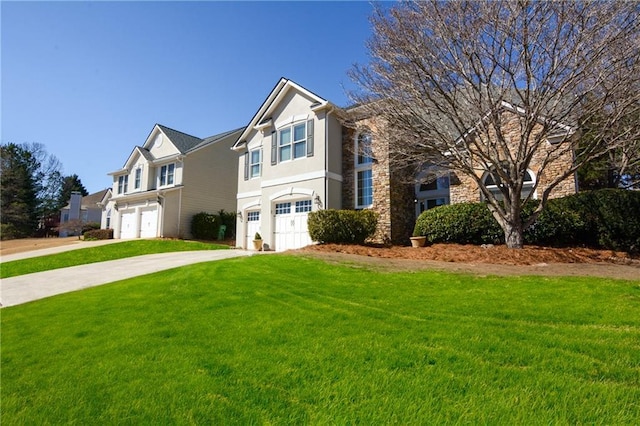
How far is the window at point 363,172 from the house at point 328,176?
0.05m

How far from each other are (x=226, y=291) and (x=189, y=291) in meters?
0.84

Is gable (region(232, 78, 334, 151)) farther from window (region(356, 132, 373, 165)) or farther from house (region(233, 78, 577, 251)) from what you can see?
window (region(356, 132, 373, 165))

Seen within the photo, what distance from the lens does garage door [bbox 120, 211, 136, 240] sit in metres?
27.2

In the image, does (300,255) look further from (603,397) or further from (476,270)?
(603,397)

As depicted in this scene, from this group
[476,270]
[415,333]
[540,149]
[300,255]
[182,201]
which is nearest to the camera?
[415,333]

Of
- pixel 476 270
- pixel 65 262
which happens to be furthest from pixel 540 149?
pixel 65 262

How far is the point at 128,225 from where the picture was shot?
Answer: 27.8 meters

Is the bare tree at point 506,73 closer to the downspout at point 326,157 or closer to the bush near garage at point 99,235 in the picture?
the downspout at point 326,157

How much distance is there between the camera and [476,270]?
27.8ft

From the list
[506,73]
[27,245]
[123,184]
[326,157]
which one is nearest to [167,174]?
[123,184]

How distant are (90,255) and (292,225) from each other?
35.1 feet

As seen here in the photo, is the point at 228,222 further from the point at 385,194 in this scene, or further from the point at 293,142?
the point at 385,194

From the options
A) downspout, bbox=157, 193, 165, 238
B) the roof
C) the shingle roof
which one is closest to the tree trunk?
downspout, bbox=157, 193, 165, 238

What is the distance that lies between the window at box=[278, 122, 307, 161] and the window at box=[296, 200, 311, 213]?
2.35 m
